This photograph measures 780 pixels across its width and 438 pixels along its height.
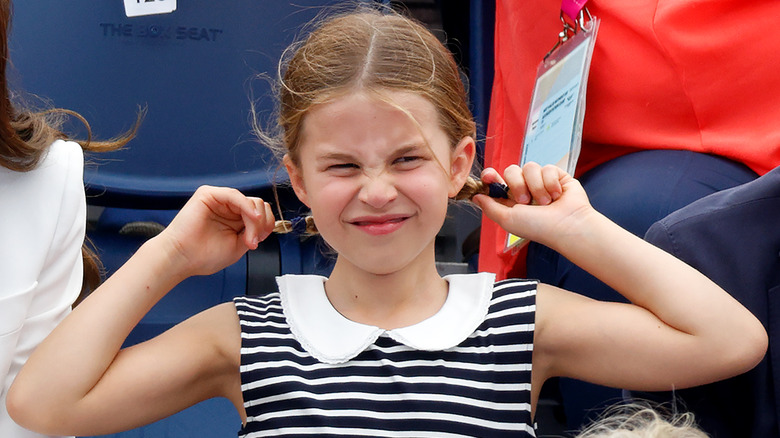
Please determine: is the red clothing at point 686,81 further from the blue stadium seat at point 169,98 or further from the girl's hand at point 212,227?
the blue stadium seat at point 169,98

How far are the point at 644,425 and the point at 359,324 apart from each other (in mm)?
348

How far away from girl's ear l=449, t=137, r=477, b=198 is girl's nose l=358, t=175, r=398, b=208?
114mm

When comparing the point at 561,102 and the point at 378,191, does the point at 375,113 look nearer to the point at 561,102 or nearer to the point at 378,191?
the point at 378,191

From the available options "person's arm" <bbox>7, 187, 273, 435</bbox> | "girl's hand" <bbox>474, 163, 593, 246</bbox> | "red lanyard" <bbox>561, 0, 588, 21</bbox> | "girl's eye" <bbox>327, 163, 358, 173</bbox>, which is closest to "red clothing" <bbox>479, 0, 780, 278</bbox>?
"red lanyard" <bbox>561, 0, 588, 21</bbox>

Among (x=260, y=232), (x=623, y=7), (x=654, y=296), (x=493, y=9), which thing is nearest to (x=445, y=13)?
(x=493, y=9)

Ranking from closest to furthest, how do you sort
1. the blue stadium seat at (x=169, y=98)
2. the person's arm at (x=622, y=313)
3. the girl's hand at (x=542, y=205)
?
the person's arm at (x=622, y=313)
the girl's hand at (x=542, y=205)
the blue stadium seat at (x=169, y=98)

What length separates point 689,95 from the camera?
1100 mm

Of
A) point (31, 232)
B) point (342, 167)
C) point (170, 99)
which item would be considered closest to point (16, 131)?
point (31, 232)

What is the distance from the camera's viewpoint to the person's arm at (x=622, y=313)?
0.96 m

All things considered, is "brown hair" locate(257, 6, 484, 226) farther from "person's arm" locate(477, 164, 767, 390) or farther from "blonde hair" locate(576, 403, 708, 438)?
"blonde hair" locate(576, 403, 708, 438)

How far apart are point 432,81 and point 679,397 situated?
0.45m

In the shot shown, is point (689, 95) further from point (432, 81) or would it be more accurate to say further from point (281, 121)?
point (281, 121)

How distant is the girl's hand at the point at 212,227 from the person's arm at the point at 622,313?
30cm

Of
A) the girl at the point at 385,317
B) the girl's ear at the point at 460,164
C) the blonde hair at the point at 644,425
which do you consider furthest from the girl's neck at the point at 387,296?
the blonde hair at the point at 644,425
